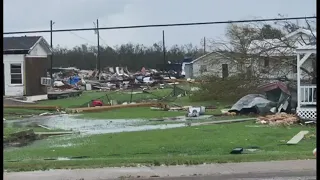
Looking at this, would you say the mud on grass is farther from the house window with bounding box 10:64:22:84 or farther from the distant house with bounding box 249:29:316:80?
the house window with bounding box 10:64:22:84

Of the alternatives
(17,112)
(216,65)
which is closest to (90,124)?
(17,112)

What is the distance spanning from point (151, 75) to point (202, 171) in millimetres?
55496

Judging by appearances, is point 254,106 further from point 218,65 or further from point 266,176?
point 266,176

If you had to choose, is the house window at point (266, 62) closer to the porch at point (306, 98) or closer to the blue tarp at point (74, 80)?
the porch at point (306, 98)

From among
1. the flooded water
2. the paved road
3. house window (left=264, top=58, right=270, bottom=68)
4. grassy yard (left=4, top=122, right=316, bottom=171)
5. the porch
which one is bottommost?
the flooded water

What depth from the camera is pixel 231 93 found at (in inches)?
1480

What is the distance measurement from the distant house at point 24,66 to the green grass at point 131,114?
374 inches

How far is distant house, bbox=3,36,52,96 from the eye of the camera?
39.3m

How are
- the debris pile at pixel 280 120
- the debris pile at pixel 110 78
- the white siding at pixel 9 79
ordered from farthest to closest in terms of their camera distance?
the debris pile at pixel 110 78 < the white siding at pixel 9 79 < the debris pile at pixel 280 120

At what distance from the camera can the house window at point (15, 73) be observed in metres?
39.6

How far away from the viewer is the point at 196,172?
10.1 metres

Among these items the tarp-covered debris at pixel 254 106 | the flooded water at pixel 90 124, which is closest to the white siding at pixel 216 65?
the tarp-covered debris at pixel 254 106

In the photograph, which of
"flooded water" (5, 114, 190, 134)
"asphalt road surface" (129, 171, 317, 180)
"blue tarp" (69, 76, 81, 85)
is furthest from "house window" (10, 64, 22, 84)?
"asphalt road surface" (129, 171, 317, 180)

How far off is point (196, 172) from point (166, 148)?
5.10m
